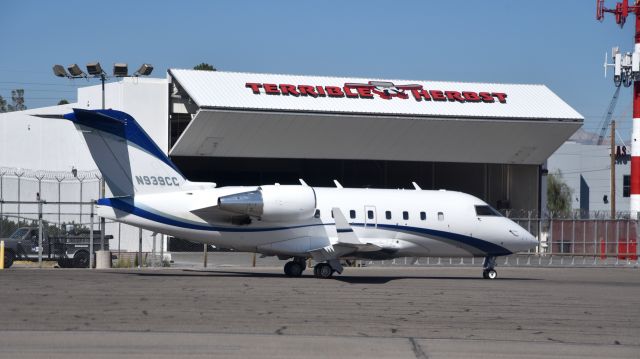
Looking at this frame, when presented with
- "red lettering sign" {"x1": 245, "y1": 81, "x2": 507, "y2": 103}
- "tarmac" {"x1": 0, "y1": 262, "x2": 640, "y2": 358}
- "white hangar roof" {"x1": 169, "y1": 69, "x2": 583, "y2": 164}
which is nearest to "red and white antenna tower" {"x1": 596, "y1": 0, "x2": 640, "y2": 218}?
"white hangar roof" {"x1": 169, "y1": 69, "x2": 583, "y2": 164}

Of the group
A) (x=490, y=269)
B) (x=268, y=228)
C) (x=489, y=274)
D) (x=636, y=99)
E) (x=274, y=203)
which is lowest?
(x=489, y=274)

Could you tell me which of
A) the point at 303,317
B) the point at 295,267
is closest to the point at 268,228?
the point at 295,267

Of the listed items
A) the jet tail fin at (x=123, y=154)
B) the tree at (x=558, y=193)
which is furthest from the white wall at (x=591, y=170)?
the jet tail fin at (x=123, y=154)

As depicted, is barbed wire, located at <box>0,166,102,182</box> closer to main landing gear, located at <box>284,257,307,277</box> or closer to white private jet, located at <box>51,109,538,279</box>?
main landing gear, located at <box>284,257,307,277</box>

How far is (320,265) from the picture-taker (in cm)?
2759

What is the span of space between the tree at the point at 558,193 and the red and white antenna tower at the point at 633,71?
29.4m

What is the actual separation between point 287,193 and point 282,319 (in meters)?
10.2

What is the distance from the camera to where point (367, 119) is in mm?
44844

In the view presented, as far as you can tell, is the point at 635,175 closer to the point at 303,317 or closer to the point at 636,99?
the point at 636,99

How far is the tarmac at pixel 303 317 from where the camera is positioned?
13.4 meters

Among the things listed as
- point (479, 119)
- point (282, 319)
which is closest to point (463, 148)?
point (479, 119)

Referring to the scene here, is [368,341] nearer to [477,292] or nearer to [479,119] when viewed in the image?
[477,292]

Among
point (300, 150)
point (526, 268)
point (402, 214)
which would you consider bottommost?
point (526, 268)

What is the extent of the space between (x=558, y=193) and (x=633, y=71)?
31724mm
